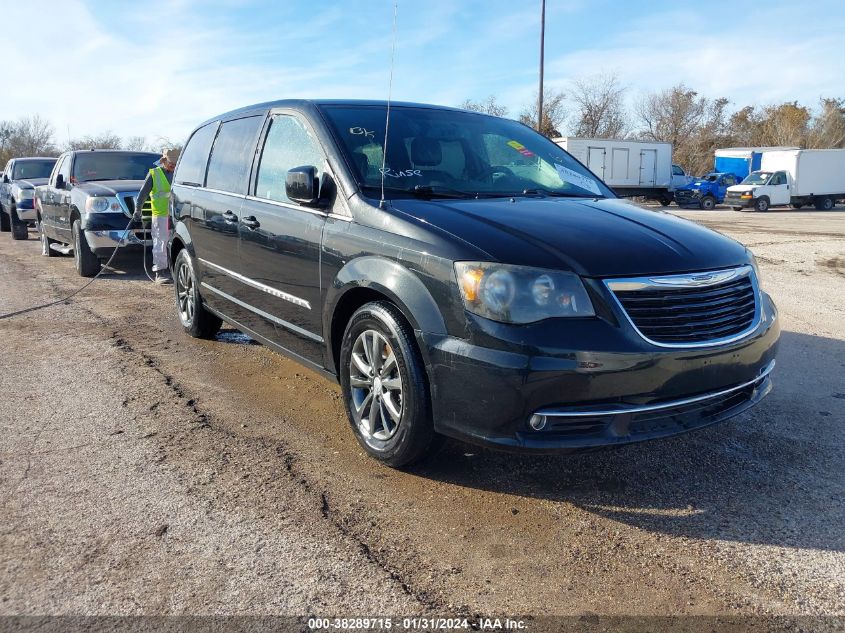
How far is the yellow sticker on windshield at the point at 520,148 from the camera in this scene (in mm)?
4617

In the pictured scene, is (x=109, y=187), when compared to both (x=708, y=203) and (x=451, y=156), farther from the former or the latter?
(x=708, y=203)

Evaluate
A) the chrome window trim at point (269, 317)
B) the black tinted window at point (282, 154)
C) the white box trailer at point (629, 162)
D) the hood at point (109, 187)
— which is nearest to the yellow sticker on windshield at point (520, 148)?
the black tinted window at point (282, 154)

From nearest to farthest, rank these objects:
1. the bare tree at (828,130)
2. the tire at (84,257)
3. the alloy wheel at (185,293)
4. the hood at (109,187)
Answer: the alloy wheel at (185,293) → the hood at (109,187) → the tire at (84,257) → the bare tree at (828,130)

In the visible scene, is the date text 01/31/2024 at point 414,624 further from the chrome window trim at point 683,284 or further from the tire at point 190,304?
the tire at point 190,304

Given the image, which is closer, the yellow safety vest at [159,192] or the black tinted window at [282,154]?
the black tinted window at [282,154]

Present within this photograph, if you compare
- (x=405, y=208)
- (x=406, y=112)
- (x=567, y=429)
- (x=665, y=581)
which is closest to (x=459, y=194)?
(x=405, y=208)

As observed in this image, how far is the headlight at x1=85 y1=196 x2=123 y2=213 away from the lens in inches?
387

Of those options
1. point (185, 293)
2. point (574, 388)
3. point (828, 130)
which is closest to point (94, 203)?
point (185, 293)

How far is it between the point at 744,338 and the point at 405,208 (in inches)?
66.6

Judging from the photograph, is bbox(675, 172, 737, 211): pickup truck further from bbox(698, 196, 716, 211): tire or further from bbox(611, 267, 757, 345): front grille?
bbox(611, 267, 757, 345): front grille

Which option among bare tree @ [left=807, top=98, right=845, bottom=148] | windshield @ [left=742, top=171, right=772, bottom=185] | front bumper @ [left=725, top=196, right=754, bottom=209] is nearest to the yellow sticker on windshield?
front bumper @ [left=725, top=196, right=754, bottom=209]

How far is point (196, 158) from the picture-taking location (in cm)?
604

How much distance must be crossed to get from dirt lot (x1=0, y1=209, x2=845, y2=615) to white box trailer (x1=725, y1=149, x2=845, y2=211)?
30.0m

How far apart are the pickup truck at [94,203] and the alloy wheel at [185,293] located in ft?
12.2
